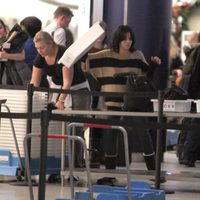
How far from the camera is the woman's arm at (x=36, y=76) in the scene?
35.0 feet

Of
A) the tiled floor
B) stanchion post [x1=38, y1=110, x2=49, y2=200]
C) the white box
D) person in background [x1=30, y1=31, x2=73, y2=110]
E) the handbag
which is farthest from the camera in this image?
person in background [x1=30, y1=31, x2=73, y2=110]

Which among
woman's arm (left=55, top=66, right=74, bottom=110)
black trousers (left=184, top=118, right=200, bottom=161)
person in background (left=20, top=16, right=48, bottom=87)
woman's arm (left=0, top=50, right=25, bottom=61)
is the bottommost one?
black trousers (left=184, top=118, right=200, bottom=161)

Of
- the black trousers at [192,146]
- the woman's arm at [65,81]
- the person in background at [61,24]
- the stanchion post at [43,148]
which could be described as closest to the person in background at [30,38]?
the person in background at [61,24]

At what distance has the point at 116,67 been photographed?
10820 mm

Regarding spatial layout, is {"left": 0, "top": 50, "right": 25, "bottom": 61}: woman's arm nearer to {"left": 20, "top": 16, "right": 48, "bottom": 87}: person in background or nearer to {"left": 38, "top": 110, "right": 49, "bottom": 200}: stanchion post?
{"left": 20, "top": 16, "right": 48, "bottom": 87}: person in background

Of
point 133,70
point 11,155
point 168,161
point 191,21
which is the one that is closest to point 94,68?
point 133,70

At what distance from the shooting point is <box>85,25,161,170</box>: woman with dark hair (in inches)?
423

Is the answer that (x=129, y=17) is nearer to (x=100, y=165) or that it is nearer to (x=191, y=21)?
(x=100, y=165)

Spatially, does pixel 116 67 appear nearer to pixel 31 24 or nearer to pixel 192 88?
pixel 31 24

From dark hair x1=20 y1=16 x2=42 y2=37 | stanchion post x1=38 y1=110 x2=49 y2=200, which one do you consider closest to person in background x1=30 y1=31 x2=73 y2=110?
dark hair x1=20 y1=16 x2=42 y2=37

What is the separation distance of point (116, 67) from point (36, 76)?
938 millimetres

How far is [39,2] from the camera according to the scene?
17391 millimetres

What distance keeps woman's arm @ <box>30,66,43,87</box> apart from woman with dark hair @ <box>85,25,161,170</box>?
59 cm

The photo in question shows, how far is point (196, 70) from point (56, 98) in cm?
228
